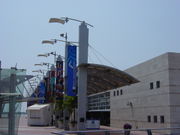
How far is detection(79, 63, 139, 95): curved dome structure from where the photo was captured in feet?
91.1

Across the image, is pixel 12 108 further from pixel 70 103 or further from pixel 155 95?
pixel 70 103

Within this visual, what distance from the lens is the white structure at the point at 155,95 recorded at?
34.5 m

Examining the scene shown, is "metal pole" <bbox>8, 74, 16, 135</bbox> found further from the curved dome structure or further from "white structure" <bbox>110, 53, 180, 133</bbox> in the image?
"white structure" <bbox>110, 53, 180, 133</bbox>

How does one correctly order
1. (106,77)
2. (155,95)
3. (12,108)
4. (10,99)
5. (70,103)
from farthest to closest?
1. (70,103)
2. (155,95)
3. (106,77)
4. (10,99)
5. (12,108)

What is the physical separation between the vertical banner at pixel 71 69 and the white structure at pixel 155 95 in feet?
30.4

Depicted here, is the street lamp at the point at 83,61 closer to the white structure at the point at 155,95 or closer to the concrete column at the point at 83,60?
the concrete column at the point at 83,60

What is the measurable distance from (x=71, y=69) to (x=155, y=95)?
10152 millimetres

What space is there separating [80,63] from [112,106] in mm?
28427

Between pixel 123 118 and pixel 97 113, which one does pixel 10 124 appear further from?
pixel 97 113

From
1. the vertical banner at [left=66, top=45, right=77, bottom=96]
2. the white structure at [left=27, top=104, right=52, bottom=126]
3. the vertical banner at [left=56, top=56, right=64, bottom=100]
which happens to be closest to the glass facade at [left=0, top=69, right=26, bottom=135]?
the vertical banner at [left=66, top=45, right=77, bottom=96]

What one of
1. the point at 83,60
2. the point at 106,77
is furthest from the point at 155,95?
the point at 83,60

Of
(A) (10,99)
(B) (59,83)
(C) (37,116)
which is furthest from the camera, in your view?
(C) (37,116)

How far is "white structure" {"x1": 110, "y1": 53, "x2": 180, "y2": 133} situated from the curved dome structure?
5.79 meters

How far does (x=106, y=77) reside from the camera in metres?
30.8
